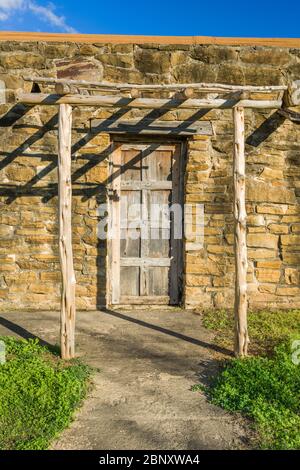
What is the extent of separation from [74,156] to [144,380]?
3.13m

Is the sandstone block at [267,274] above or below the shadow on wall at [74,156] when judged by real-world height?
below

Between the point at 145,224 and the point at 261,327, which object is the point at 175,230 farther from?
the point at 261,327

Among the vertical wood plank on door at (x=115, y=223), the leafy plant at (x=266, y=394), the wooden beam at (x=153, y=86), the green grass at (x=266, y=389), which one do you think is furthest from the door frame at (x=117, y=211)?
the leafy plant at (x=266, y=394)

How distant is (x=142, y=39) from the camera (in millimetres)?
5051

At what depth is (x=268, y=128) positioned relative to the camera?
5.19 m

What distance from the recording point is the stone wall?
5078mm

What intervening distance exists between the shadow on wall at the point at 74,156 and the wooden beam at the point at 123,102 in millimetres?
1080

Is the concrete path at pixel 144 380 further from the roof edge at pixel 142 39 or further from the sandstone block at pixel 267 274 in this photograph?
the roof edge at pixel 142 39

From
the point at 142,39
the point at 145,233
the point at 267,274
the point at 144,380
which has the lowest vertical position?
the point at 144,380

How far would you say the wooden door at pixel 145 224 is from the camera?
532 cm

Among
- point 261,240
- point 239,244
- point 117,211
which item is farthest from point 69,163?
point 261,240

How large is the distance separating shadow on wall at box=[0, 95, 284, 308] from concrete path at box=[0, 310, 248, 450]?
3.08 feet

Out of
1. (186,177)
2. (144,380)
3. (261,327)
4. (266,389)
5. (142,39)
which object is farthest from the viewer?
(186,177)

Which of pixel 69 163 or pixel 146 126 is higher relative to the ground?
pixel 146 126
